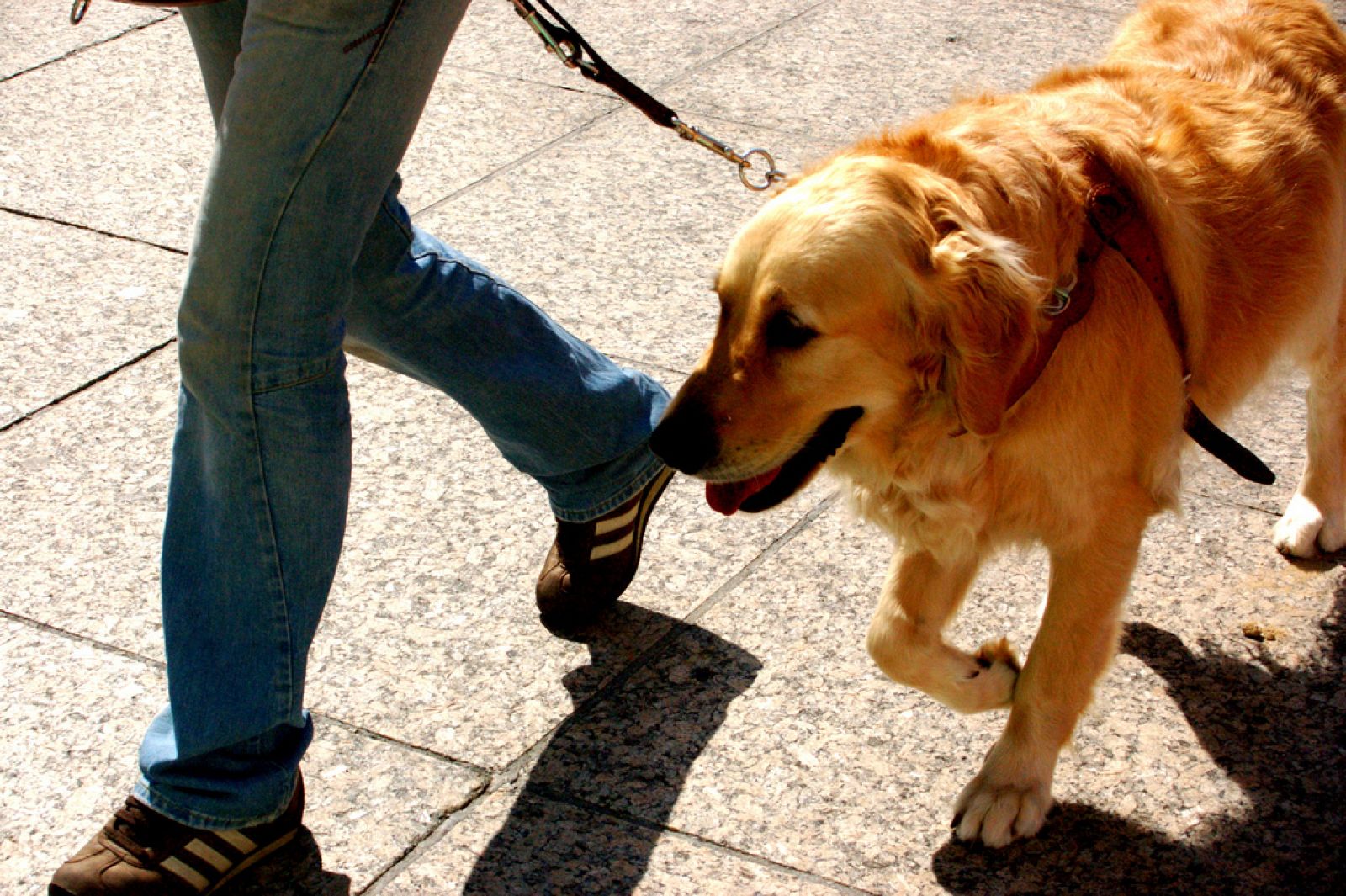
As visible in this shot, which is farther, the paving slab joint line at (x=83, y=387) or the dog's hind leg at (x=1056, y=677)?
the paving slab joint line at (x=83, y=387)

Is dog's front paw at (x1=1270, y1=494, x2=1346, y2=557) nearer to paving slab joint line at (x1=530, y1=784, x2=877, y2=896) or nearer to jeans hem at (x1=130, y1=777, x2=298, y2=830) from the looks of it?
paving slab joint line at (x1=530, y1=784, x2=877, y2=896)

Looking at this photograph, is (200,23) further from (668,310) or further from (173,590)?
(668,310)

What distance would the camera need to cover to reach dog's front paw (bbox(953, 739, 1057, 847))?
2.99 metres

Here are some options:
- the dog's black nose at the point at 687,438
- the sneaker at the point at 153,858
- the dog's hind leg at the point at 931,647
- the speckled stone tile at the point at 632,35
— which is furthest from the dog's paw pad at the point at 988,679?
the speckled stone tile at the point at 632,35

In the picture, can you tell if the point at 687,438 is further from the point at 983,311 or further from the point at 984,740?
the point at 984,740

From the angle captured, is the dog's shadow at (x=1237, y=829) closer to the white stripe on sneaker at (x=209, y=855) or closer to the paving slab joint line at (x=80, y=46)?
the white stripe on sneaker at (x=209, y=855)

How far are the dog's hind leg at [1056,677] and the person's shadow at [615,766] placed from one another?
0.66 meters

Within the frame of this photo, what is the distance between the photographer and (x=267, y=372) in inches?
106

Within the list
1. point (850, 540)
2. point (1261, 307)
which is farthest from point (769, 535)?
point (1261, 307)

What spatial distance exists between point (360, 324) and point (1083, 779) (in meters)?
1.91

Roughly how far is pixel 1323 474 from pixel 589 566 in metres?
2.00

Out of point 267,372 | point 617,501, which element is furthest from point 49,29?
point 267,372

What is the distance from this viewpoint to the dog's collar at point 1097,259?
2.85 metres

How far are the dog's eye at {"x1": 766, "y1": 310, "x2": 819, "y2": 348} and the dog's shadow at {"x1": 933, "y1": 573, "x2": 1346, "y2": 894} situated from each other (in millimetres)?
1107
